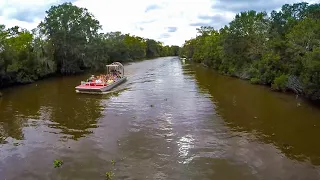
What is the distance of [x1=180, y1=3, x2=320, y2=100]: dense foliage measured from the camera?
2519 cm

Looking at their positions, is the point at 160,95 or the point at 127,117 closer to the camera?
the point at 127,117

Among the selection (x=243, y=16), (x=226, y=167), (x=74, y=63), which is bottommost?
(x=226, y=167)

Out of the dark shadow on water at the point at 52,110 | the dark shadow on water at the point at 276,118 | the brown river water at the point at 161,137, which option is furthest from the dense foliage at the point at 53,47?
the dark shadow on water at the point at 276,118

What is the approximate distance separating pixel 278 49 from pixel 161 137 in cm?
2141

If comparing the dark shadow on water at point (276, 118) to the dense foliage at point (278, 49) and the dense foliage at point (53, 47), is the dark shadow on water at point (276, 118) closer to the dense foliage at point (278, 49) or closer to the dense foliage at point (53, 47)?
the dense foliage at point (278, 49)

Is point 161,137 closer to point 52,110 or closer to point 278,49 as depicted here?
point 52,110

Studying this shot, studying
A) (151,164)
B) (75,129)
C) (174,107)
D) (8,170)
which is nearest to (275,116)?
(174,107)

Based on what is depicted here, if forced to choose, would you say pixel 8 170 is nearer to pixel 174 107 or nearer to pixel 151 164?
pixel 151 164

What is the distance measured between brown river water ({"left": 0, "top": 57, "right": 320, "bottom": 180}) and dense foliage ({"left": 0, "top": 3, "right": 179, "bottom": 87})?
11052 millimetres

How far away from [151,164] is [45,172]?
15.2 feet

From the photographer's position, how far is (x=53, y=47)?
48.4m

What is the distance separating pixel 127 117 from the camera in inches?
821

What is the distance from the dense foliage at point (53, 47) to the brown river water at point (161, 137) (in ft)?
36.3

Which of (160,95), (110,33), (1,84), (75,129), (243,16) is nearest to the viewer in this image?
(75,129)
